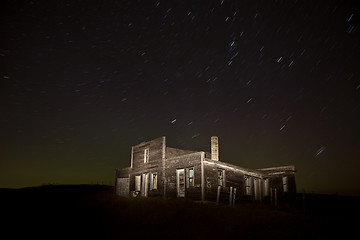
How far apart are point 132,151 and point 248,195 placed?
1339 cm

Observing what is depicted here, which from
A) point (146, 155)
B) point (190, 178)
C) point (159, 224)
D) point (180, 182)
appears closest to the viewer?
point (159, 224)

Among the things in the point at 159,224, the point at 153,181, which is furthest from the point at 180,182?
the point at 159,224

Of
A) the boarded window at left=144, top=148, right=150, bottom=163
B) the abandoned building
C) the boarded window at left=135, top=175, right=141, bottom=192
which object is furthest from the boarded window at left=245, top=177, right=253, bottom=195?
the boarded window at left=135, top=175, right=141, bottom=192

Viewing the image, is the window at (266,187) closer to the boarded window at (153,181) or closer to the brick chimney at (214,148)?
the brick chimney at (214,148)

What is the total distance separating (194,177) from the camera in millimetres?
19641

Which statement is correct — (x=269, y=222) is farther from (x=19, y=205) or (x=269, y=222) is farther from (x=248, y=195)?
(x=19, y=205)

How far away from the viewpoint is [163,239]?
10250 millimetres

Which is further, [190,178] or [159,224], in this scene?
[190,178]

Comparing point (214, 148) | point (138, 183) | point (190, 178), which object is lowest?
point (138, 183)

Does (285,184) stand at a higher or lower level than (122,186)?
higher

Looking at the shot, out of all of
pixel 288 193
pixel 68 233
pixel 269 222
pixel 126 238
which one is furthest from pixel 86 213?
pixel 288 193

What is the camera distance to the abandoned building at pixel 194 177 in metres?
19.4

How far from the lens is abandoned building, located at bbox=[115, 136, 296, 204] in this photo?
19.4 metres

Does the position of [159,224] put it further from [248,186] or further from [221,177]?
[248,186]
